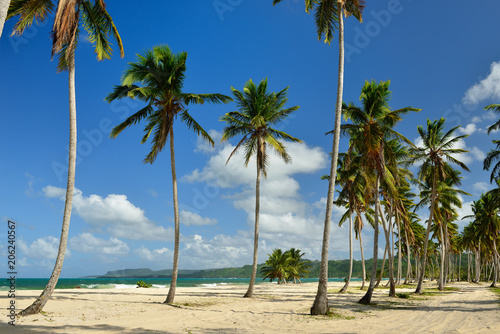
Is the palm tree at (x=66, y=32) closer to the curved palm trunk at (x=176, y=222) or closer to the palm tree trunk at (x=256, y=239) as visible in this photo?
the curved palm trunk at (x=176, y=222)

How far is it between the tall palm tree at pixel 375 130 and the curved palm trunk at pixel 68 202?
40.5 feet

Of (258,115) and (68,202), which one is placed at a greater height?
(258,115)

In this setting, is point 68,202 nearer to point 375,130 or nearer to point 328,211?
point 328,211

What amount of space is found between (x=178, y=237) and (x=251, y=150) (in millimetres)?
7586

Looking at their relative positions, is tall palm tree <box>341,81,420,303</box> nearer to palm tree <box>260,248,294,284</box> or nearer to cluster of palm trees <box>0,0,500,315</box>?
cluster of palm trees <box>0,0,500,315</box>

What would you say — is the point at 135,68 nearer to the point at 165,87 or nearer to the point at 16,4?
the point at 165,87

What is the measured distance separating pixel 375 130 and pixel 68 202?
14.6 metres

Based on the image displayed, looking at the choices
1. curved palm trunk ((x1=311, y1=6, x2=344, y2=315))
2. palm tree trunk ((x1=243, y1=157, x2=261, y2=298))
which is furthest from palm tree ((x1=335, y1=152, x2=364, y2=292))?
curved palm trunk ((x1=311, y1=6, x2=344, y2=315))

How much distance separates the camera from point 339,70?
1368cm

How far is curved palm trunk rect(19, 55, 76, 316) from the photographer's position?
33.9 ft

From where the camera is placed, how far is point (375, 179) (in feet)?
60.4

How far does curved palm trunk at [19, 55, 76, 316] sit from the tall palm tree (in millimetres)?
12334

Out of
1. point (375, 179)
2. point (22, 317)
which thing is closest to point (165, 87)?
point (22, 317)

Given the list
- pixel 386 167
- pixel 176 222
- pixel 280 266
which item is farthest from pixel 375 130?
pixel 280 266
